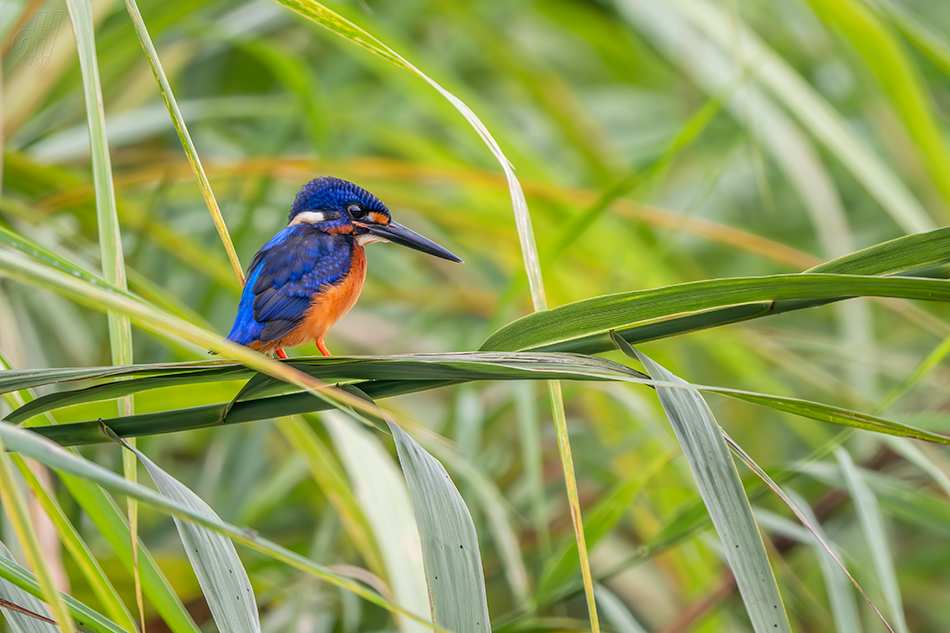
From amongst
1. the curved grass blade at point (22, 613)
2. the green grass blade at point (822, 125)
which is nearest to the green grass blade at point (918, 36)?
the green grass blade at point (822, 125)

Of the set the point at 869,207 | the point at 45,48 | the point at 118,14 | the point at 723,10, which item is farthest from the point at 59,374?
the point at 869,207

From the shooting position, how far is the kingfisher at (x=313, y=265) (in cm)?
77

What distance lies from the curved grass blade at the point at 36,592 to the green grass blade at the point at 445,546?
0.26 metres

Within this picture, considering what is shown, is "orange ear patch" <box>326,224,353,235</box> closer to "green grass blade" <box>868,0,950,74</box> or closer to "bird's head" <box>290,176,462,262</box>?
"bird's head" <box>290,176,462,262</box>

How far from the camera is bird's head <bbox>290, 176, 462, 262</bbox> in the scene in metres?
0.90

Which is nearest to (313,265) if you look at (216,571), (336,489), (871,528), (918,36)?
(216,571)

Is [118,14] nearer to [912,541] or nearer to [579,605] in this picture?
[579,605]

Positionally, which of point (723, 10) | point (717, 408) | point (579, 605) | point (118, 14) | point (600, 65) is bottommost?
point (579, 605)

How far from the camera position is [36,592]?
522 millimetres

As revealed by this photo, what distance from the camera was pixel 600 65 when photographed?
12.5 ft

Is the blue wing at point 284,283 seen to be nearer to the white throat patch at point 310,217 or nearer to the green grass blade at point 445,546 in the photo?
the white throat patch at point 310,217

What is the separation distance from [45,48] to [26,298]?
59 centimetres

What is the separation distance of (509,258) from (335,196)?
126 cm

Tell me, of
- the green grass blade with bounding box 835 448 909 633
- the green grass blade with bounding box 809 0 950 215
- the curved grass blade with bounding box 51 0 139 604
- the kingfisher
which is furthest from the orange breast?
the green grass blade with bounding box 809 0 950 215
